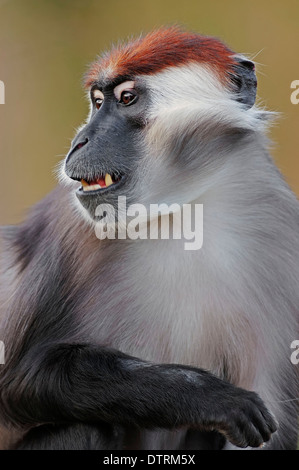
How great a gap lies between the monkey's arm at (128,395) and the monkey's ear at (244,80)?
2.60 feet

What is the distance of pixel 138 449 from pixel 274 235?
750 mm

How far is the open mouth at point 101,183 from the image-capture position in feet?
A: 8.20

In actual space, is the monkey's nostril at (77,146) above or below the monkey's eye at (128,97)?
below

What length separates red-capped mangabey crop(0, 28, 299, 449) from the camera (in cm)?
251

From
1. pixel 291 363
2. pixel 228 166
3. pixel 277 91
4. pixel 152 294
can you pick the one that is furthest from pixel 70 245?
pixel 277 91

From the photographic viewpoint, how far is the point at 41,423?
268 centimetres

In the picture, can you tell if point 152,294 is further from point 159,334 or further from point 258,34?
point 258,34

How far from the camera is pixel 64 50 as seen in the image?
572 centimetres

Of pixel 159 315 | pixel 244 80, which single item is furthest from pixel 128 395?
pixel 244 80

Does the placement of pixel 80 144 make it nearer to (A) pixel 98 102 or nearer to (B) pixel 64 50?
(A) pixel 98 102

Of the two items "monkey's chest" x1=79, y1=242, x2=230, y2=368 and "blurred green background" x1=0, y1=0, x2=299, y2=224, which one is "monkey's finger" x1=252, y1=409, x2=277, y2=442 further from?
"blurred green background" x1=0, y1=0, x2=299, y2=224

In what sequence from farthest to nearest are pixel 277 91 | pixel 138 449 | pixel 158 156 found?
pixel 277 91 < pixel 138 449 < pixel 158 156

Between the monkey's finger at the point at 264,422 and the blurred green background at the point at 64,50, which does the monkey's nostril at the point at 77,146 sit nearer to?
the monkey's finger at the point at 264,422

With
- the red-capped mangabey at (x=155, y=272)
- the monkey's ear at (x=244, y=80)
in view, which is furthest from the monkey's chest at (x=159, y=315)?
the monkey's ear at (x=244, y=80)
